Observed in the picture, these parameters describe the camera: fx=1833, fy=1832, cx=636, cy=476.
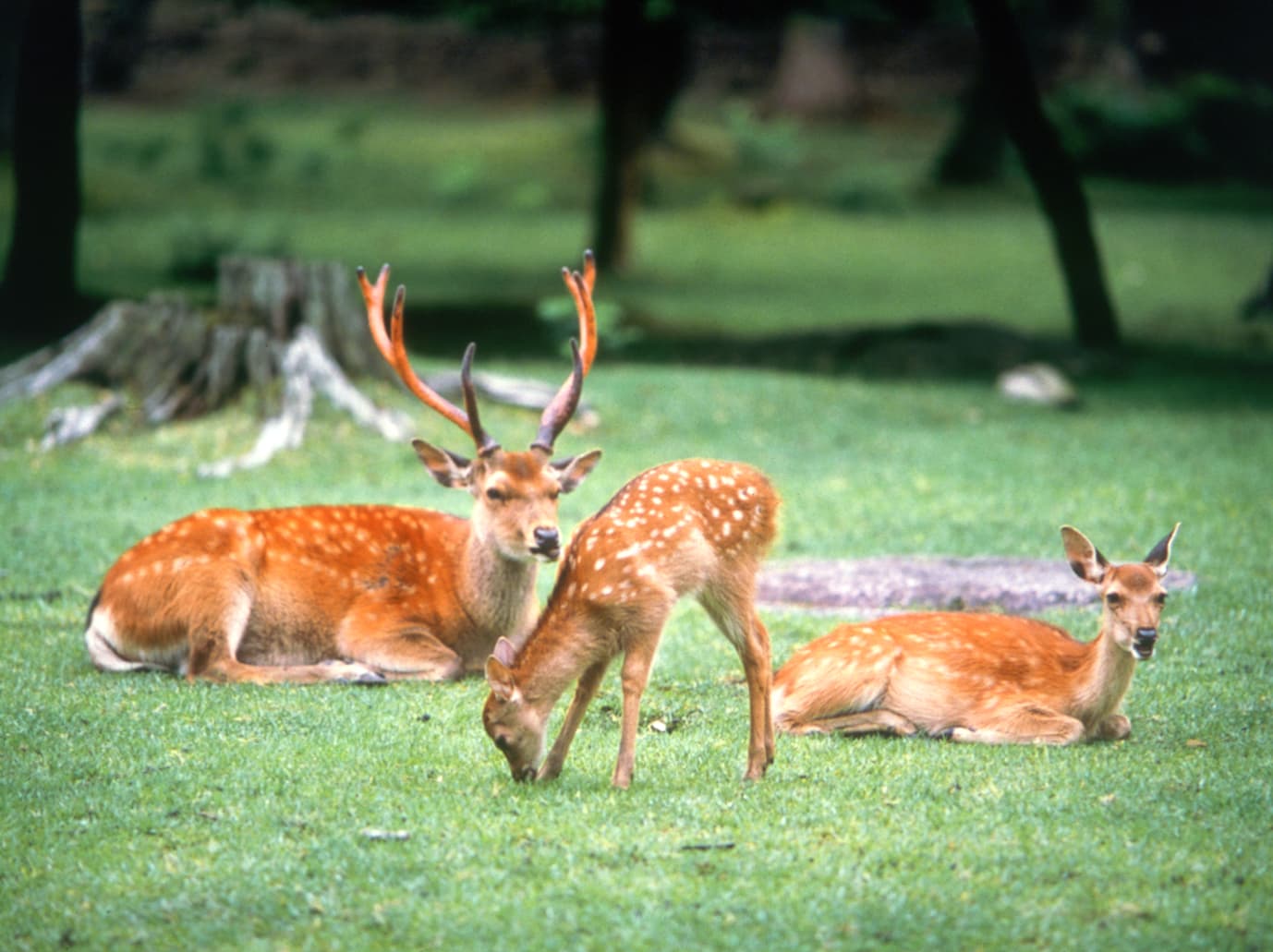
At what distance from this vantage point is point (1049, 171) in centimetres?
1736

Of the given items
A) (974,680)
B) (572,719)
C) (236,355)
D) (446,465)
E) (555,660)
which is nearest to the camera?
(555,660)

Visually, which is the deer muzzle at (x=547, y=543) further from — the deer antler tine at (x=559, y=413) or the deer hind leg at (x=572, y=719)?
the deer hind leg at (x=572, y=719)

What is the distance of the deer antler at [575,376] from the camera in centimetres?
704

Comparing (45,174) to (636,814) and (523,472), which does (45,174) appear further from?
(636,814)

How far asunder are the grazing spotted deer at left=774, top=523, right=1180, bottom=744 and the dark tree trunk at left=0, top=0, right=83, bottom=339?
11793mm

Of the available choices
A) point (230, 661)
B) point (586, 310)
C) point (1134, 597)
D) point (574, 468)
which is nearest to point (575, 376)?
point (574, 468)

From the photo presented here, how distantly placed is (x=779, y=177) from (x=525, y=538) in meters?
25.6

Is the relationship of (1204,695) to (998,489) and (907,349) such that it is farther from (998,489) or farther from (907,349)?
(907,349)

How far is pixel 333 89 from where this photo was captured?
122 feet

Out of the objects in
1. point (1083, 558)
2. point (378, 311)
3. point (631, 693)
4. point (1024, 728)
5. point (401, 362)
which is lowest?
point (1024, 728)

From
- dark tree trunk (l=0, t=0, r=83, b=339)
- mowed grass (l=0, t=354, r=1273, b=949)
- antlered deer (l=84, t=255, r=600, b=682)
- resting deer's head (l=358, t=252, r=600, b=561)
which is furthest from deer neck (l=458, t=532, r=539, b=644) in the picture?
dark tree trunk (l=0, t=0, r=83, b=339)

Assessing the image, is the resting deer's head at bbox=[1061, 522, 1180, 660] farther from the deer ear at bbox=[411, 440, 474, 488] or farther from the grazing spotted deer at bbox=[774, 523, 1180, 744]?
the deer ear at bbox=[411, 440, 474, 488]

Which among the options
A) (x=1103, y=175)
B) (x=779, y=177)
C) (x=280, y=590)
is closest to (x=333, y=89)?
(x=779, y=177)

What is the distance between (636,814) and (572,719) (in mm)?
534
